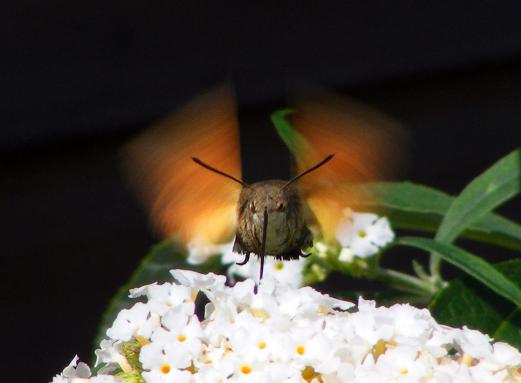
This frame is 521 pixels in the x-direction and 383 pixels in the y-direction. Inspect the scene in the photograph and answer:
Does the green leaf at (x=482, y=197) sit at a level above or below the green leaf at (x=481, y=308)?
above

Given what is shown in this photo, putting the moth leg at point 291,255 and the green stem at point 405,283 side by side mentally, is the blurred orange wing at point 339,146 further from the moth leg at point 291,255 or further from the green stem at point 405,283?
the green stem at point 405,283

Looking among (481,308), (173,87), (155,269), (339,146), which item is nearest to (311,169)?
(339,146)

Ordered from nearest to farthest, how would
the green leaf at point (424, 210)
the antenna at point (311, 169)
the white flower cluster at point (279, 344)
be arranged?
the white flower cluster at point (279, 344), the antenna at point (311, 169), the green leaf at point (424, 210)

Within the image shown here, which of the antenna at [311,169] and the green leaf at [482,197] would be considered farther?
the green leaf at [482,197]

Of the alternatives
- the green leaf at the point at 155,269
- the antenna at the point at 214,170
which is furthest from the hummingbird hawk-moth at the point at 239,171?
the green leaf at the point at 155,269

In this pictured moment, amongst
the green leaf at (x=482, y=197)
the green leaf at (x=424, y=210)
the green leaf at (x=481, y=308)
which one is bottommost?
the green leaf at (x=481, y=308)

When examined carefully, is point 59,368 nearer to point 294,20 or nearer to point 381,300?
point 294,20

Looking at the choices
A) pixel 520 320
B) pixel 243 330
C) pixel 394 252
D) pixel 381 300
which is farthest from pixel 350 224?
pixel 394 252
